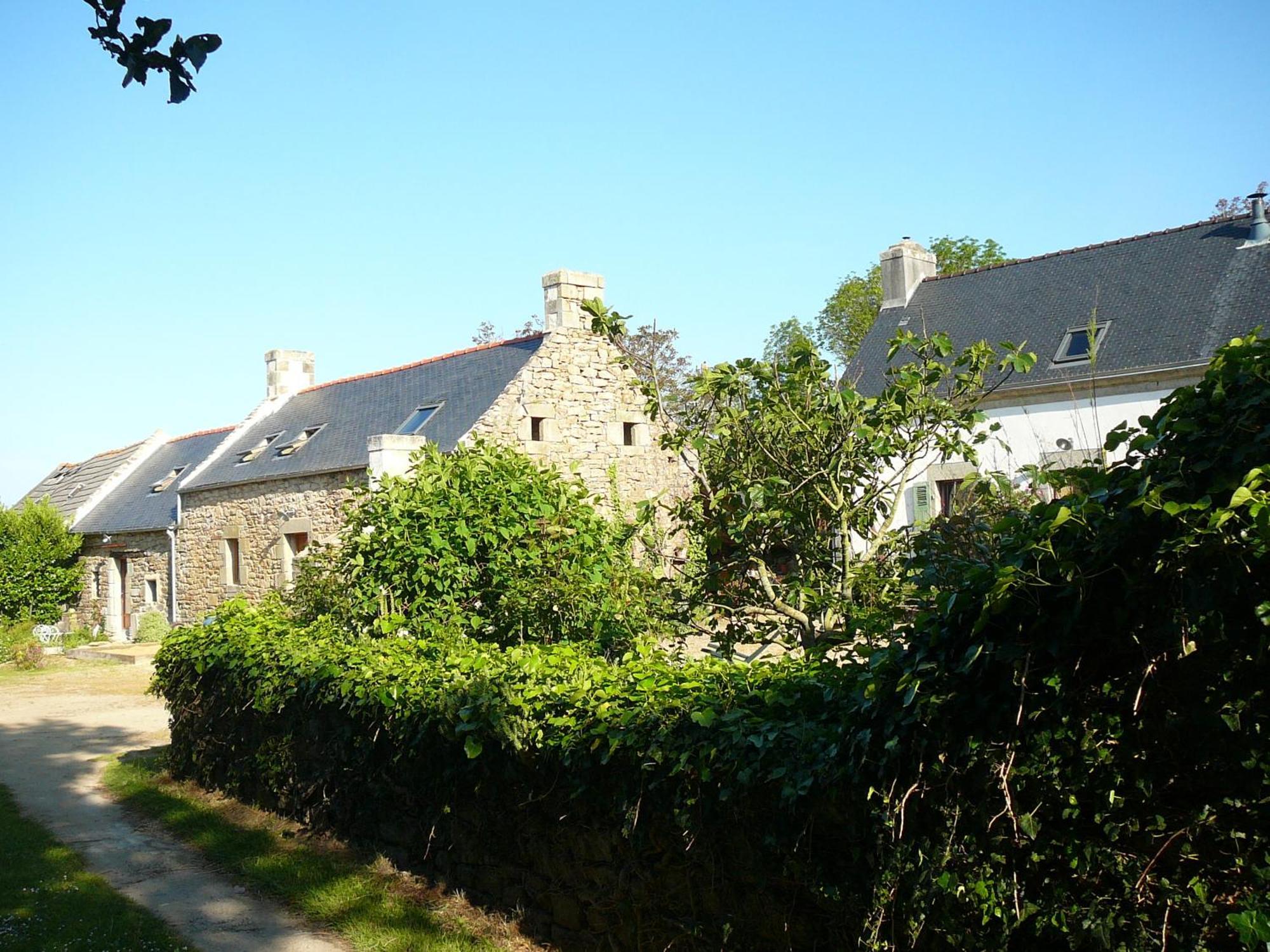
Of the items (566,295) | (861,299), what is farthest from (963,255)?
(566,295)

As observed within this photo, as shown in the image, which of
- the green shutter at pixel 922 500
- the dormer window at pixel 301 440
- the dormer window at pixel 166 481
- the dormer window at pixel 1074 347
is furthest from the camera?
the dormer window at pixel 166 481

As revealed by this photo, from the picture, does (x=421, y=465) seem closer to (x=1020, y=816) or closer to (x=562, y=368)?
(x=1020, y=816)

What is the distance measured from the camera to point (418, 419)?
19.9 meters

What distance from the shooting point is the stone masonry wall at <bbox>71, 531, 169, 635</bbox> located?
86.7 feet

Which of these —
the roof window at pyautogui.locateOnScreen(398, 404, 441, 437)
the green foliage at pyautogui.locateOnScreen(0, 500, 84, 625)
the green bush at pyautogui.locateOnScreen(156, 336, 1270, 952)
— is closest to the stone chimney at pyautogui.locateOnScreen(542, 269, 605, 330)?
the roof window at pyautogui.locateOnScreen(398, 404, 441, 437)

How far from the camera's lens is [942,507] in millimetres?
19953

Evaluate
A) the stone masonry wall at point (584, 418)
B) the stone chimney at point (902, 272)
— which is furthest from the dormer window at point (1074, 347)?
the stone masonry wall at point (584, 418)

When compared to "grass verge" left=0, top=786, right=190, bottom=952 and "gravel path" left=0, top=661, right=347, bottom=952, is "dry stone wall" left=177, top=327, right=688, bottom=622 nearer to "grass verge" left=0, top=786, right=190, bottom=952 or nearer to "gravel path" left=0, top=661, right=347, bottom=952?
"gravel path" left=0, top=661, right=347, bottom=952

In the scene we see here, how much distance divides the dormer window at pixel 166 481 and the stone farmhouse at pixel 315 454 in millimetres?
86

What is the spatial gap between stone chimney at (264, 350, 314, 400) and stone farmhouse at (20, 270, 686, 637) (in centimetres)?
4

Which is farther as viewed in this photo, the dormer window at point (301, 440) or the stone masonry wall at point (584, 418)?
the dormer window at point (301, 440)

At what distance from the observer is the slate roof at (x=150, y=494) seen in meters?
26.7

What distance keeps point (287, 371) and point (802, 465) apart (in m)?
23.3

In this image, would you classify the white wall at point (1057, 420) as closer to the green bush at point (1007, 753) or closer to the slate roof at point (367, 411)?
the slate roof at point (367, 411)
